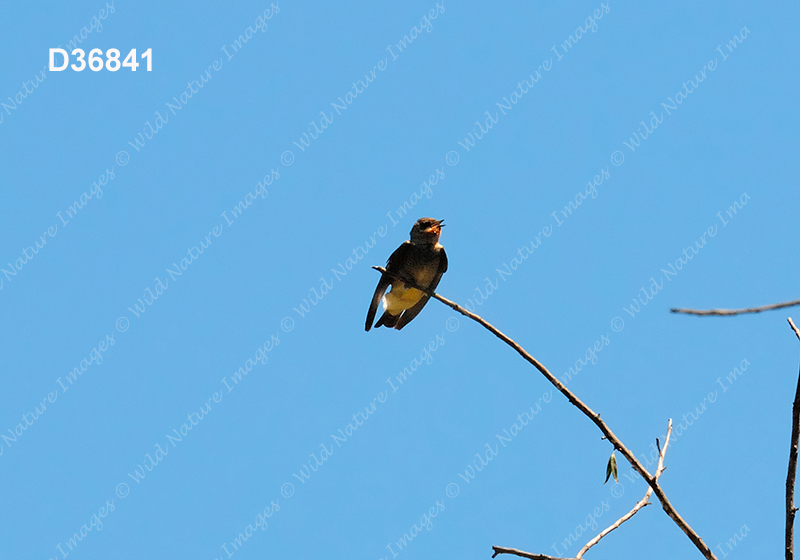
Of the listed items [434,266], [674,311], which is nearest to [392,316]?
[434,266]

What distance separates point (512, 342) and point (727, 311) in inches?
65.6

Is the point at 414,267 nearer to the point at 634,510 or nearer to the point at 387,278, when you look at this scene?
the point at 387,278

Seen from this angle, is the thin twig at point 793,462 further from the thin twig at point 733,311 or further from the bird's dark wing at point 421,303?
the bird's dark wing at point 421,303

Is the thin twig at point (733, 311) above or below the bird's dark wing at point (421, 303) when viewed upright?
below

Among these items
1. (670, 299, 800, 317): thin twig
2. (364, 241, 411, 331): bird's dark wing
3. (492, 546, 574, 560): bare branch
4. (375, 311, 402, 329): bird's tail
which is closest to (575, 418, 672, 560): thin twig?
(492, 546, 574, 560): bare branch

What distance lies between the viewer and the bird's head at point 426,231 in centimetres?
1007

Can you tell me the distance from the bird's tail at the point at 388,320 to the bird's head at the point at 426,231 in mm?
1104

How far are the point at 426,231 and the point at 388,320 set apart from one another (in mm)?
1444

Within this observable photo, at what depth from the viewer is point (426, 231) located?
10.1 meters

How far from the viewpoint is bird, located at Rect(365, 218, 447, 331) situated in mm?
10086

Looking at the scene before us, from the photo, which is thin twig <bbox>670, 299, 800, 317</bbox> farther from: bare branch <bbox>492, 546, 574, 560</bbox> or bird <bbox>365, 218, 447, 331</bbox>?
bird <bbox>365, 218, 447, 331</bbox>

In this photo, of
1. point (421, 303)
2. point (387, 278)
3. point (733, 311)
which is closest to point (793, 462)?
point (733, 311)

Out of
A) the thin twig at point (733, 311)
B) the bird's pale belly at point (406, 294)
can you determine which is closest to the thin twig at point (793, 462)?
the thin twig at point (733, 311)

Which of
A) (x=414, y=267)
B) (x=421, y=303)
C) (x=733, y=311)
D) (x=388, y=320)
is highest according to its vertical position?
(x=414, y=267)
